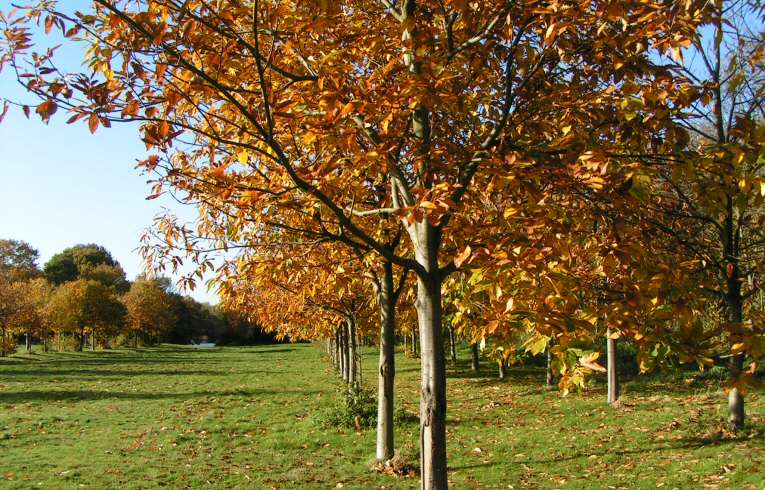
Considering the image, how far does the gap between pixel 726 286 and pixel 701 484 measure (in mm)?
3375

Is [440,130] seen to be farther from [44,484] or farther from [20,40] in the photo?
[44,484]

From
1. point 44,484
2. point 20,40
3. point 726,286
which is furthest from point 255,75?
point 726,286

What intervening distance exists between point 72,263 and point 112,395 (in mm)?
80722

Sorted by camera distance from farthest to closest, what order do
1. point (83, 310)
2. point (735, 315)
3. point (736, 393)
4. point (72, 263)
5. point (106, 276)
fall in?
1. point (72, 263)
2. point (106, 276)
3. point (83, 310)
4. point (736, 393)
5. point (735, 315)

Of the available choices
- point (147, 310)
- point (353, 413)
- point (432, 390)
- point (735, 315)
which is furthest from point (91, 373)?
point (147, 310)

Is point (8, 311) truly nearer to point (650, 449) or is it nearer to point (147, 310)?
point (147, 310)

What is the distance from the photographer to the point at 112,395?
19.8 meters

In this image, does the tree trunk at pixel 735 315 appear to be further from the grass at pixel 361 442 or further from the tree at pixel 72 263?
the tree at pixel 72 263

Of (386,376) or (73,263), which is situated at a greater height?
(73,263)

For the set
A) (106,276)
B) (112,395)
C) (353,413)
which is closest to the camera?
(353,413)

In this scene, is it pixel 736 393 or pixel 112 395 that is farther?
pixel 112 395

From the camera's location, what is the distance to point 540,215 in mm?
3812

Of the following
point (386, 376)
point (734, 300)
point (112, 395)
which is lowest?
point (112, 395)

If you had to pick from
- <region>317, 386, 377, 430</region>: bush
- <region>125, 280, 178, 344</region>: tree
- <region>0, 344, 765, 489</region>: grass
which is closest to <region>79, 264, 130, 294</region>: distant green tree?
<region>125, 280, 178, 344</region>: tree
